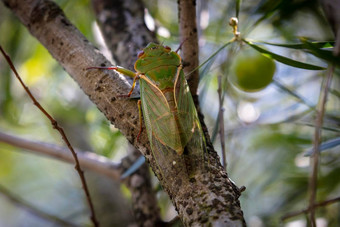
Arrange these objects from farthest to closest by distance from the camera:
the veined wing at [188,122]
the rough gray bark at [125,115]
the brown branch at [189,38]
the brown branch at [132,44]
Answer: the brown branch at [132,44] → the brown branch at [189,38] → the veined wing at [188,122] → the rough gray bark at [125,115]

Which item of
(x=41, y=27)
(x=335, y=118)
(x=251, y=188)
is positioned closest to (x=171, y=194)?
(x=41, y=27)

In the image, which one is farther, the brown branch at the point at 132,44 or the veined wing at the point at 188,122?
the brown branch at the point at 132,44

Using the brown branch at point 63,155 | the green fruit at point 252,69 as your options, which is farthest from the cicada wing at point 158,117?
the brown branch at point 63,155

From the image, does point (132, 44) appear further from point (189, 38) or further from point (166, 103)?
point (166, 103)

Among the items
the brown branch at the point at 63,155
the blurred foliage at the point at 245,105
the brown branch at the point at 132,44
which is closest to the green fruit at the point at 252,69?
the blurred foliage at the point at 245,105

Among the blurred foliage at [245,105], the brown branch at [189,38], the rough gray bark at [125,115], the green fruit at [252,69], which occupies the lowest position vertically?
the rough gray bark at [125,115]

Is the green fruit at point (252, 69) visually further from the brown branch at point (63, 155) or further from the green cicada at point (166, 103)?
the brown branch at point (63, 155)

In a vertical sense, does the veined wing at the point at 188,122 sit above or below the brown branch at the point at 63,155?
below

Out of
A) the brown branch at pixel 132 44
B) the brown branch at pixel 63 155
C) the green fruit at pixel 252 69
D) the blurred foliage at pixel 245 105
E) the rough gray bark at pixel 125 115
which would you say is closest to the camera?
the rough gray bark at pixel 125 115

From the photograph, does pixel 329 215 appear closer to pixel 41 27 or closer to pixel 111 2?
pixel 111 2
